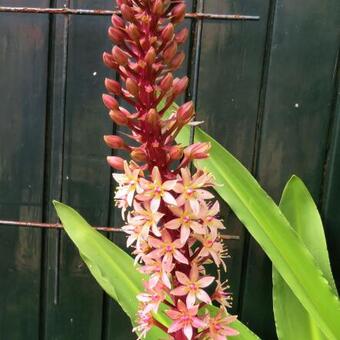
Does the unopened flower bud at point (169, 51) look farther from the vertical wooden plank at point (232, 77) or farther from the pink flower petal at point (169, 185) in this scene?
the vertical wooden plank at point (232, 77)

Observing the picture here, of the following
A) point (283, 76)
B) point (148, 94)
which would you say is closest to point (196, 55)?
point (283, 76)

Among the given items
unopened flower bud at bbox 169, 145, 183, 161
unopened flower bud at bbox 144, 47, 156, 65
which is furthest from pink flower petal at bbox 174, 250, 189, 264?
unopened flower bud at bbox 144, 47, 156, 65

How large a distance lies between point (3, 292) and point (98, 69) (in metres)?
0.58

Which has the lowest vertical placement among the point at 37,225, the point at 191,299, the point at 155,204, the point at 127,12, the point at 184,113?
the point at 37,225

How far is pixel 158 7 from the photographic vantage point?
0.59 meters

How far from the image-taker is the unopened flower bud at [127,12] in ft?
1.92

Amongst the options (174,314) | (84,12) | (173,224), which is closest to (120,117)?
(173,224)

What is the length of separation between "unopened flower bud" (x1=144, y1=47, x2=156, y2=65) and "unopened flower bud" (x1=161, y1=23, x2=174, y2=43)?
3 cm

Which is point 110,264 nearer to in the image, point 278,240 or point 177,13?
point 278,240

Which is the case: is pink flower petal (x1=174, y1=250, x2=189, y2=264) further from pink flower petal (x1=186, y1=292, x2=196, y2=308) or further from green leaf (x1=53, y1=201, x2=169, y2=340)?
green leaf (x1=53, y1=201, x2=169, y2=340)

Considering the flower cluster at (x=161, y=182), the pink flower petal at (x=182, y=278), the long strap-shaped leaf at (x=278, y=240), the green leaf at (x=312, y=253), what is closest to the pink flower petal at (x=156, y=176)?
the flower cluster at (x=161, y=182)

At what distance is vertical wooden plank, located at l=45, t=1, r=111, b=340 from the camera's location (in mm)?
1094

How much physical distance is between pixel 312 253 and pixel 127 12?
61 cm

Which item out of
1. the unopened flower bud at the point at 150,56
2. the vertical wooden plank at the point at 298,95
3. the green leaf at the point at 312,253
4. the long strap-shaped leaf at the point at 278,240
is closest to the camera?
the unopened flower bud at the point at 150,56
